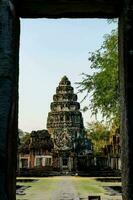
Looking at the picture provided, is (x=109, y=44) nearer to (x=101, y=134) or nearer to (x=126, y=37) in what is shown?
(x=126, y=37)

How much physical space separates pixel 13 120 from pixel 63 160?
7348 cm

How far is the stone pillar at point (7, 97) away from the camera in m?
4.43

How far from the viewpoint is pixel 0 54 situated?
179 inches

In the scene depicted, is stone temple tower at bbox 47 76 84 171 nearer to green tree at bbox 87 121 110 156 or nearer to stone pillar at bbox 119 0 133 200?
green tree at bbox 87 121 110 156

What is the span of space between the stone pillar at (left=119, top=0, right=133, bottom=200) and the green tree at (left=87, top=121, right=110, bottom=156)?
5992 cm

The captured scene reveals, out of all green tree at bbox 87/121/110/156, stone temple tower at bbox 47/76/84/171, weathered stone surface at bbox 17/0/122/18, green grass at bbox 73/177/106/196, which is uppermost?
stone temple tower at bbox 47/76/84/171

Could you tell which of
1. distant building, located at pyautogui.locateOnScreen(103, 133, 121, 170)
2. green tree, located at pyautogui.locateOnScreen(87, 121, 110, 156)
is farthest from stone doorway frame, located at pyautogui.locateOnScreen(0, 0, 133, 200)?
green tree, located at pyautogui.locateOnScreen(87, 121, 110, 156)

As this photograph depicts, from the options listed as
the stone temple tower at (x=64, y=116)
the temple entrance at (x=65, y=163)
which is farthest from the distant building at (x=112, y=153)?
the stone temple tower at (x=64, y=116)

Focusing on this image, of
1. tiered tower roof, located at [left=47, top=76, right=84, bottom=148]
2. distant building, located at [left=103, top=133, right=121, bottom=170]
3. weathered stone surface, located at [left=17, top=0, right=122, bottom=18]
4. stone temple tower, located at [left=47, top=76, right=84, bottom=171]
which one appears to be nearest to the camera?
weathered stone surface, located at [left=17, top=0, right=122, bottom=18]

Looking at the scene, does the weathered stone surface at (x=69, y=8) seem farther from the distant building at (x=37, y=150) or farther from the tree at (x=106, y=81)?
the distant building at (x=37, y=150)

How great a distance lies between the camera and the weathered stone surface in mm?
4923

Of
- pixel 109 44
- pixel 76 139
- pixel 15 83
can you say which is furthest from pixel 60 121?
pixel 15 83

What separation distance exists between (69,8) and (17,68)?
0.84m

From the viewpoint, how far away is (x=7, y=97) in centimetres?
452
